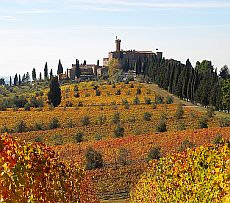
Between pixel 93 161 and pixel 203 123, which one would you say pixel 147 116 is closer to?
pixel 203 123

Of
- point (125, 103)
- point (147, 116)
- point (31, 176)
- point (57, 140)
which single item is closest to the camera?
point (31, 176)

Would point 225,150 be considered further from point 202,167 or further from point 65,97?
point 65,97

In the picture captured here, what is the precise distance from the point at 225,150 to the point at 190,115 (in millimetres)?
40163

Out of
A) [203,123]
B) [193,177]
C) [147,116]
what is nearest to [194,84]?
[147,116]

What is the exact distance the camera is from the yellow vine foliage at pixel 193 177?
8.42 m

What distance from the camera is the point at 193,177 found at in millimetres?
10414

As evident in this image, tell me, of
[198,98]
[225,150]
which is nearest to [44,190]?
[225,150]

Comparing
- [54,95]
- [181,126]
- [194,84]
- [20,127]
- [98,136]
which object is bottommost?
[98,136]

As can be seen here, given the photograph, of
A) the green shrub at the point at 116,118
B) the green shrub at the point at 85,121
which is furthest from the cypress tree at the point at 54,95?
the green shrub at the point at 116,118

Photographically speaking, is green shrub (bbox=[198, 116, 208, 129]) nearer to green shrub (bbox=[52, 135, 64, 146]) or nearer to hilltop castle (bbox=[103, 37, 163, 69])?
green shrub (bbox=[52, 135, 64, 146])

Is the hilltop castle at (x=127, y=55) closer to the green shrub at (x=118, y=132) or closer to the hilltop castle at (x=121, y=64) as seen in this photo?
the hilltop castle at (x=121, y=64)

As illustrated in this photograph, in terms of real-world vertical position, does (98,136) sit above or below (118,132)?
below

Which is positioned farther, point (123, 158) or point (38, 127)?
point (38, 127)

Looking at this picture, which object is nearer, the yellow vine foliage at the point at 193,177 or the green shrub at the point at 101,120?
the yellow vine foliage at the point at 193,177
